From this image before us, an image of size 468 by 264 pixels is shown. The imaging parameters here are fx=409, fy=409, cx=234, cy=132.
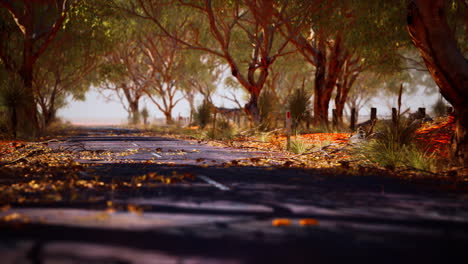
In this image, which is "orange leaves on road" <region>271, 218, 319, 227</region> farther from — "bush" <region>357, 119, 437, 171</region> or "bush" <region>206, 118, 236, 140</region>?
"bush" <region>206, 118, 236, 140</region>

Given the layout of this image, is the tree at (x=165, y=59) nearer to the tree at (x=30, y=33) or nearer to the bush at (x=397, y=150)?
the tree at (x=30, y=33)

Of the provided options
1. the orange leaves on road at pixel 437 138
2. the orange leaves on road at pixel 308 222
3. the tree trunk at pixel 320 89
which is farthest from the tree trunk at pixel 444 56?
the tree trunk at pixel 320 89

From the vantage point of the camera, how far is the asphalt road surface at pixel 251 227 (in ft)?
11.3

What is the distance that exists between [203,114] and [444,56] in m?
17.8

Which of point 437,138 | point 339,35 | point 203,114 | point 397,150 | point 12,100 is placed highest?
point 339,35

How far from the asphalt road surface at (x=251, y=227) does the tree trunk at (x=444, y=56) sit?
9.29 feet

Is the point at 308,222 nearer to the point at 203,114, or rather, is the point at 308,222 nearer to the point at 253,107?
the point at 253,107

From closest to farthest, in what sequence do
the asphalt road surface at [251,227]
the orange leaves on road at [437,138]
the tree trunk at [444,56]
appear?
the asphalt road surface at [251,227]
the tree trunk at [444,56]
the orange leaves on road at [437,138]

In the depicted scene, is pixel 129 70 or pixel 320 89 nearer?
pixel 320 89

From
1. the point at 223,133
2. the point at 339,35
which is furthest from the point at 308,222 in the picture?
the point at 339,35

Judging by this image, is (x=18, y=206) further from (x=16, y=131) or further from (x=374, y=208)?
(x=16, y=131)

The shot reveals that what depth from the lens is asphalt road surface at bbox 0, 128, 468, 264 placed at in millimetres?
3455

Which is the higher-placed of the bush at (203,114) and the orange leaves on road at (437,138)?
the bush at (203,114)

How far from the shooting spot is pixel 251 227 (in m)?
4.26
